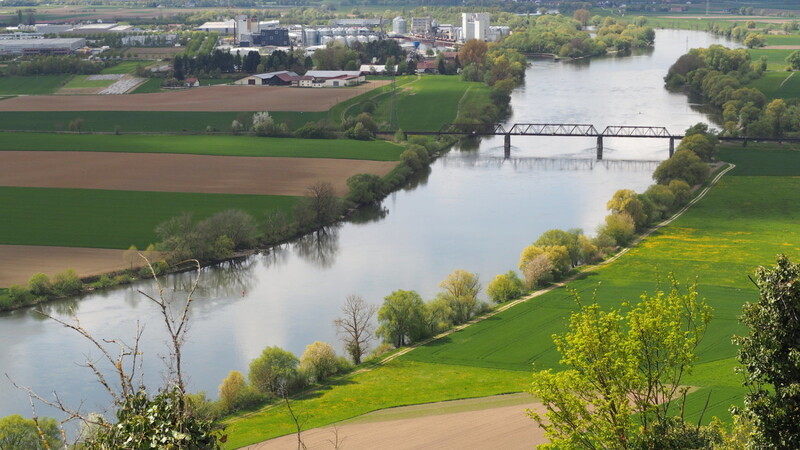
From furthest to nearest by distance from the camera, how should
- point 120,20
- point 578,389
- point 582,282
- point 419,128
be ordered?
point 120,20
point 419,128
point 582,282
point 578,389

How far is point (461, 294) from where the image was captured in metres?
33.9

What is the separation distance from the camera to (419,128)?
6906 cm

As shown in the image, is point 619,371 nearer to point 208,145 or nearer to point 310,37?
point 208,145

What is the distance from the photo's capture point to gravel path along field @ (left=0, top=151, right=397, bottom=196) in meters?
50.9

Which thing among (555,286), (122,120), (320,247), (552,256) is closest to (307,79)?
(122,120)

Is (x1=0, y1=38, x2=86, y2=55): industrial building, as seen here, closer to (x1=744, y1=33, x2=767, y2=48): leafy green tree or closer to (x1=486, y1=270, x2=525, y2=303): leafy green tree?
(x1=744, y1=33, x2=767, y2=48): leafy green tree

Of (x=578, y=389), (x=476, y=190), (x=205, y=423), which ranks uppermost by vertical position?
(x=205, y=423)

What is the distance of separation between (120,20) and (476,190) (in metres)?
99.0

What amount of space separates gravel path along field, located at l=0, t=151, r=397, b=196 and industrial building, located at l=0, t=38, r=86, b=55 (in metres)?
43.7

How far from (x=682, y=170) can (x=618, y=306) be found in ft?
66.1

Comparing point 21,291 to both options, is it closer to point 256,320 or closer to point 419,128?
point 256,320

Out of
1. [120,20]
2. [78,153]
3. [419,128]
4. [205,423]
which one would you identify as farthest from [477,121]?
[120,20]

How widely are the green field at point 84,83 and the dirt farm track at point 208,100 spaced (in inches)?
182

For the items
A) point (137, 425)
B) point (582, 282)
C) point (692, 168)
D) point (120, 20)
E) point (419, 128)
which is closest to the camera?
point (137, 425)
